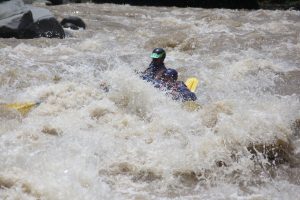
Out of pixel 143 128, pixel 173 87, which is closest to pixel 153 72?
pixel 173 87

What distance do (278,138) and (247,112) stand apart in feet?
1.95

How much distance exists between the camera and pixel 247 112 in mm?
5613

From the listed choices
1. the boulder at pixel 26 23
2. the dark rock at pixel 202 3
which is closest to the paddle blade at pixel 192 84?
the boulder at pixel 26 23

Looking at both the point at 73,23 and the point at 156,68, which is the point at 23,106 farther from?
the point at 73,23

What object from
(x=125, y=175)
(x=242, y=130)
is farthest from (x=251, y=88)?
(x=125, y=175)

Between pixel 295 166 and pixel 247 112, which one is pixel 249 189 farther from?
pixel 247 112

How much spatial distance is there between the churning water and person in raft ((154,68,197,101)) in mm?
164

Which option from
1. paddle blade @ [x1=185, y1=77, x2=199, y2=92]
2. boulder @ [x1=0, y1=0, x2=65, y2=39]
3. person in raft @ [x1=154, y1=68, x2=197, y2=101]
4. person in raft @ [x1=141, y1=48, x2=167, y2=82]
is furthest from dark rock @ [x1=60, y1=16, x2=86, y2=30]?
person in raft @ [x1=154, y1=68, x2=197, y2=101]

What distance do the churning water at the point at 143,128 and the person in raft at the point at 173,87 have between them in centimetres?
16

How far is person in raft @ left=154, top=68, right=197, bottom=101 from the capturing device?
6.66m

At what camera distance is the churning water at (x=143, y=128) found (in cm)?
436

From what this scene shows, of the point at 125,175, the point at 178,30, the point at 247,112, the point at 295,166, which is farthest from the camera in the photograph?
the point at 178,30

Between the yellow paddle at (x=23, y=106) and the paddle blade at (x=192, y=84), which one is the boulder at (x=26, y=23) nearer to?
the paddle blade at (x=192, y=84)

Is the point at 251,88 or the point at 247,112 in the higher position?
the point at 247,112
